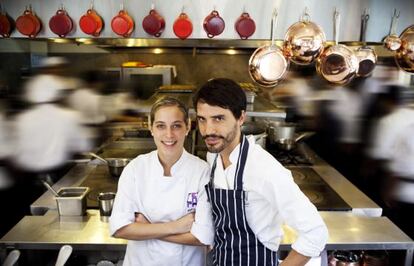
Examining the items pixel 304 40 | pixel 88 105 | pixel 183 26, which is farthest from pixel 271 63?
pixel 88 105

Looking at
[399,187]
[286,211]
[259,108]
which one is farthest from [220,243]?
[399,187]

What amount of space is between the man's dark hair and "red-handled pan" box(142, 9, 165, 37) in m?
0.54

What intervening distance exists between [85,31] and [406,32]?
1377mm

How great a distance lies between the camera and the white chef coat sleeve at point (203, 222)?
1264 millimetres

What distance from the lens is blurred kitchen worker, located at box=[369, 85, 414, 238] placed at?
2.69 metres

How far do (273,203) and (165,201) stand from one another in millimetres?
402

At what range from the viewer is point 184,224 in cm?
128

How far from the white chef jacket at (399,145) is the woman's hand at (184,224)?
206cm

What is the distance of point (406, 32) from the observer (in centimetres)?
157

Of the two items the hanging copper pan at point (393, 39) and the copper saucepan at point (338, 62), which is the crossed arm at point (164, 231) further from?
the hanging copper pan at point (393, 39)

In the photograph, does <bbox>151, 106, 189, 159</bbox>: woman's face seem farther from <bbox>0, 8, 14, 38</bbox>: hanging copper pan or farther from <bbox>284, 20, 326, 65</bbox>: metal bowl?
<bbox>0, 8, 14, 38</bbox>: hanging copper pan

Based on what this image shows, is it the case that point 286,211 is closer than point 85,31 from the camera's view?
Yes

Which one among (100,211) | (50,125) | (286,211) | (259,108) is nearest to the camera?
(286,211)

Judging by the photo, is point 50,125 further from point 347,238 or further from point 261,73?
point 347,238
